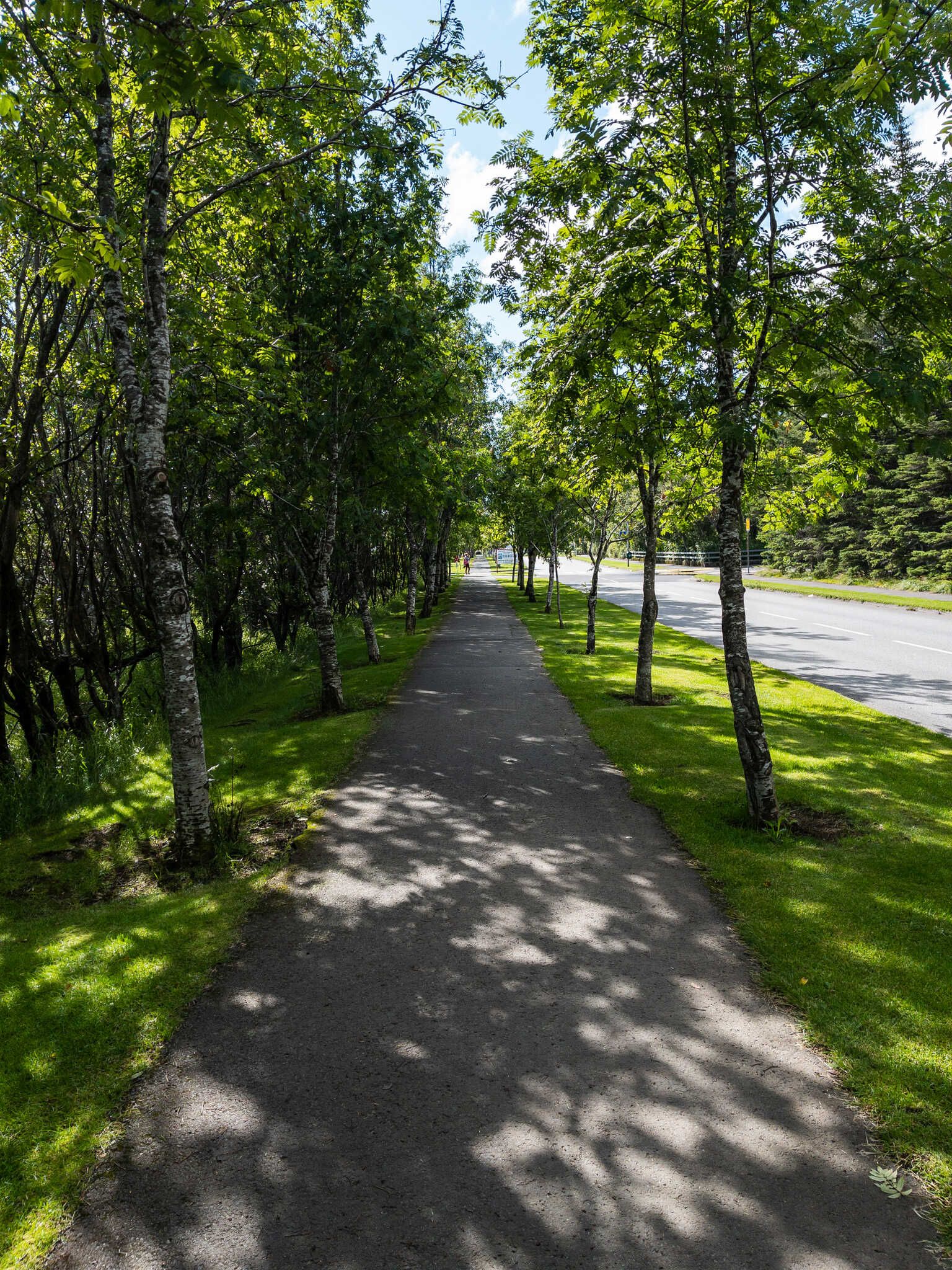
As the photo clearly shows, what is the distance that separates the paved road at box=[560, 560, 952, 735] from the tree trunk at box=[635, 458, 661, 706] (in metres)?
3.62

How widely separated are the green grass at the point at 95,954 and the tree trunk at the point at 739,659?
4.40 metres

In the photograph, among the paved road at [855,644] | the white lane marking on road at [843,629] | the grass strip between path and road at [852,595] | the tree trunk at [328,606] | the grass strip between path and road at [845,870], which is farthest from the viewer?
the grass strip between path and road at [852,595]

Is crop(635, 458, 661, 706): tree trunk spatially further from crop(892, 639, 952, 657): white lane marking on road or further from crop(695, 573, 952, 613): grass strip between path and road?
crop(695, 573, 952, 613): grass strip between path and road

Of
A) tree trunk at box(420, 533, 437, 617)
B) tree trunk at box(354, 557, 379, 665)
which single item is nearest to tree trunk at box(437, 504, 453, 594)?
tree trunk at box(420, 533, 437, 617)

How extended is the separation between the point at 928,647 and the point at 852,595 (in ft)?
53.4

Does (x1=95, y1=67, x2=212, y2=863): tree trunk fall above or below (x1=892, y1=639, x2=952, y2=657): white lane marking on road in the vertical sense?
above

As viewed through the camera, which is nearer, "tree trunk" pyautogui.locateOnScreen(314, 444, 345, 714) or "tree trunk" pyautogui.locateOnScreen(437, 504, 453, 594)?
"tree trunk" pyautogui.locateOnScreen(314, 444, 345, 714)

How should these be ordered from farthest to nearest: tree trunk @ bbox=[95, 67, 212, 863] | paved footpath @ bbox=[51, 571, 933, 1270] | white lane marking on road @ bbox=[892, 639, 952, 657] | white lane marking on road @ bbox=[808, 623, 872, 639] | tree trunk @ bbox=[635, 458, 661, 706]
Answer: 1. white lane marking on road @ bbox=[808, 623, 872, 639]
2. white lane marking on road @ bbox=[892, 639, 952, 657]
3. tree trunk @ bbox=[635, 458, 661, 706]
4. tree trunk @ bbox=[95, 67, 212, 863]
5. paved footpath @ bbox=[51, 571, 933, 1270]

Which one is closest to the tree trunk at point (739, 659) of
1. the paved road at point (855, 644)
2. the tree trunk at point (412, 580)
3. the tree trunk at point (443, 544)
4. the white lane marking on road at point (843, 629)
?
the paved road at point (855, 644)

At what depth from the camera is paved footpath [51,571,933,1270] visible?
2.92m

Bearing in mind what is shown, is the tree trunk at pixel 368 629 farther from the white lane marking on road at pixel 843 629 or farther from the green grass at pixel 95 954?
the white lane marking on road at pixel 843 629

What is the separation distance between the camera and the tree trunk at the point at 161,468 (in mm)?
6277

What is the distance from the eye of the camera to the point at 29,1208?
3121 mm

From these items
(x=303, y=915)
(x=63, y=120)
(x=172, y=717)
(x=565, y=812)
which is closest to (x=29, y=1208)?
(x=303, y=915)
